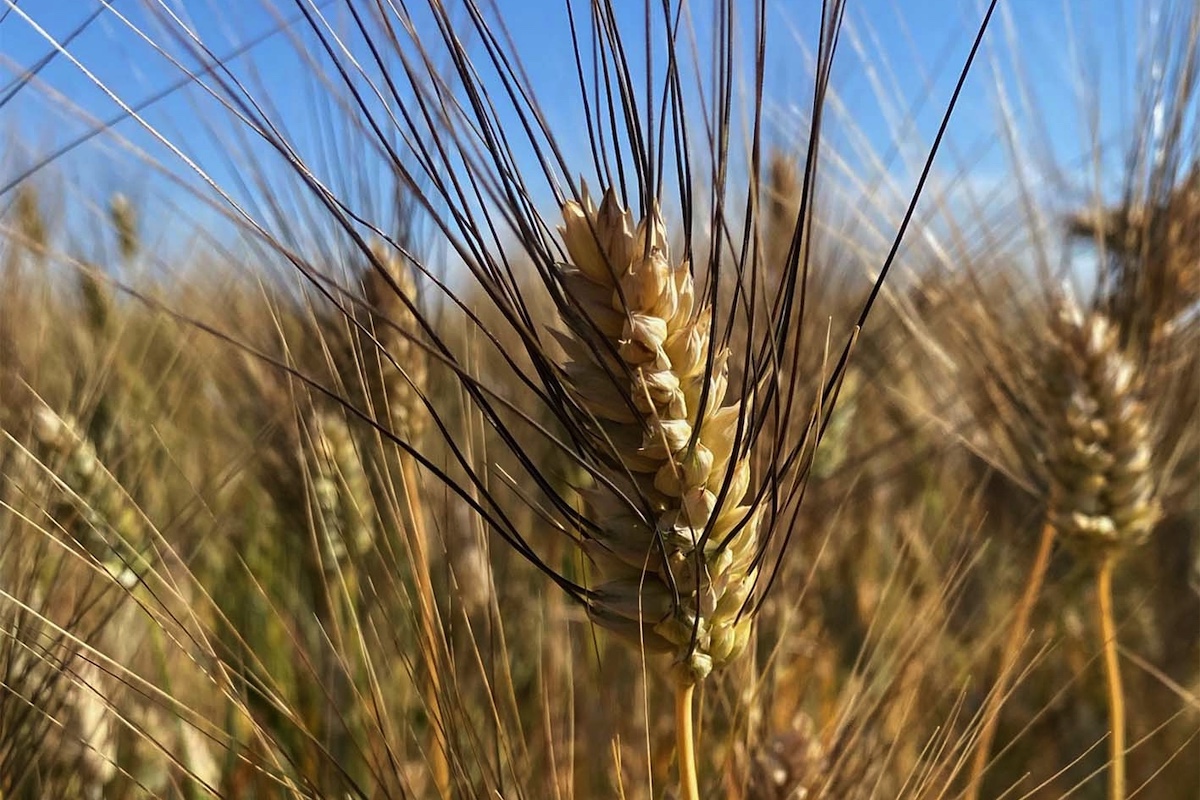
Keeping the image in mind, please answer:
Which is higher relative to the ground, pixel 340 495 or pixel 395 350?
pixel 395 350

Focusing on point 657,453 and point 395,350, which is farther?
point 395,350

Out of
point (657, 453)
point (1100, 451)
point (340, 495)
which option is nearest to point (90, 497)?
point (340, 495)

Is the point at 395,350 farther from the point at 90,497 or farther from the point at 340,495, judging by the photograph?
the point at 90,497

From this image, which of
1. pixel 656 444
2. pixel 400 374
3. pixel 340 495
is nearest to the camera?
pixel 656 444

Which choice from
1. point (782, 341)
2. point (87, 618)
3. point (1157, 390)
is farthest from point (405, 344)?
point (1157, 390)

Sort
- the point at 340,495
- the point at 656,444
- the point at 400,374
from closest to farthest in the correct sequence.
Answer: the point at 656,444, the point at 400,374, the point at 340,495
